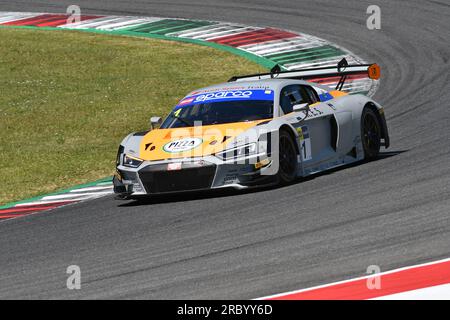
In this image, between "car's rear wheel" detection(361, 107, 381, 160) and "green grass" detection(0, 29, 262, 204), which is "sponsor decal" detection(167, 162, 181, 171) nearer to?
"car's rear wheel" detection(361, 107, 381, 160)

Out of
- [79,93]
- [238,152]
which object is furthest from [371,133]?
[79,93]

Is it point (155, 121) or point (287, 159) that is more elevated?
point (155, 121)

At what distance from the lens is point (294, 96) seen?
13727 millimetres

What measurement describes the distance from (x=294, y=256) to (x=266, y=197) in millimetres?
3117

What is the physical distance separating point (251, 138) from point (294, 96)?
158 cm

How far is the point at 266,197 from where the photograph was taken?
1197cm

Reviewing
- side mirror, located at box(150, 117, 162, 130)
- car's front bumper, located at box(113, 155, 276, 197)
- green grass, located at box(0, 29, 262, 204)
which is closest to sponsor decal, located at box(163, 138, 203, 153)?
car's front bumper, located at box(113, 155, 276, 197)

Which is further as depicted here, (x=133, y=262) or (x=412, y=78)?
(x=412, y=78)

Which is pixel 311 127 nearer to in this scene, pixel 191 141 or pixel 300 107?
pixel 300 107

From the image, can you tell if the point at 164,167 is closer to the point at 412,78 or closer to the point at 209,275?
the point at 209,275

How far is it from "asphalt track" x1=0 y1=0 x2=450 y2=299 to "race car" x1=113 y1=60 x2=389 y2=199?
0.24 metres

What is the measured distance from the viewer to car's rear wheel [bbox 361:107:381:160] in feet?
46.6

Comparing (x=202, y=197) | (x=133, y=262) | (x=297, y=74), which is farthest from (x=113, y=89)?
(x=133, y=262)

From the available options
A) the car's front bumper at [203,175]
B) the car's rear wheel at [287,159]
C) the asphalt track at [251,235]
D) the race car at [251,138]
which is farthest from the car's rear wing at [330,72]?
the car's front bumper at [203,175]
